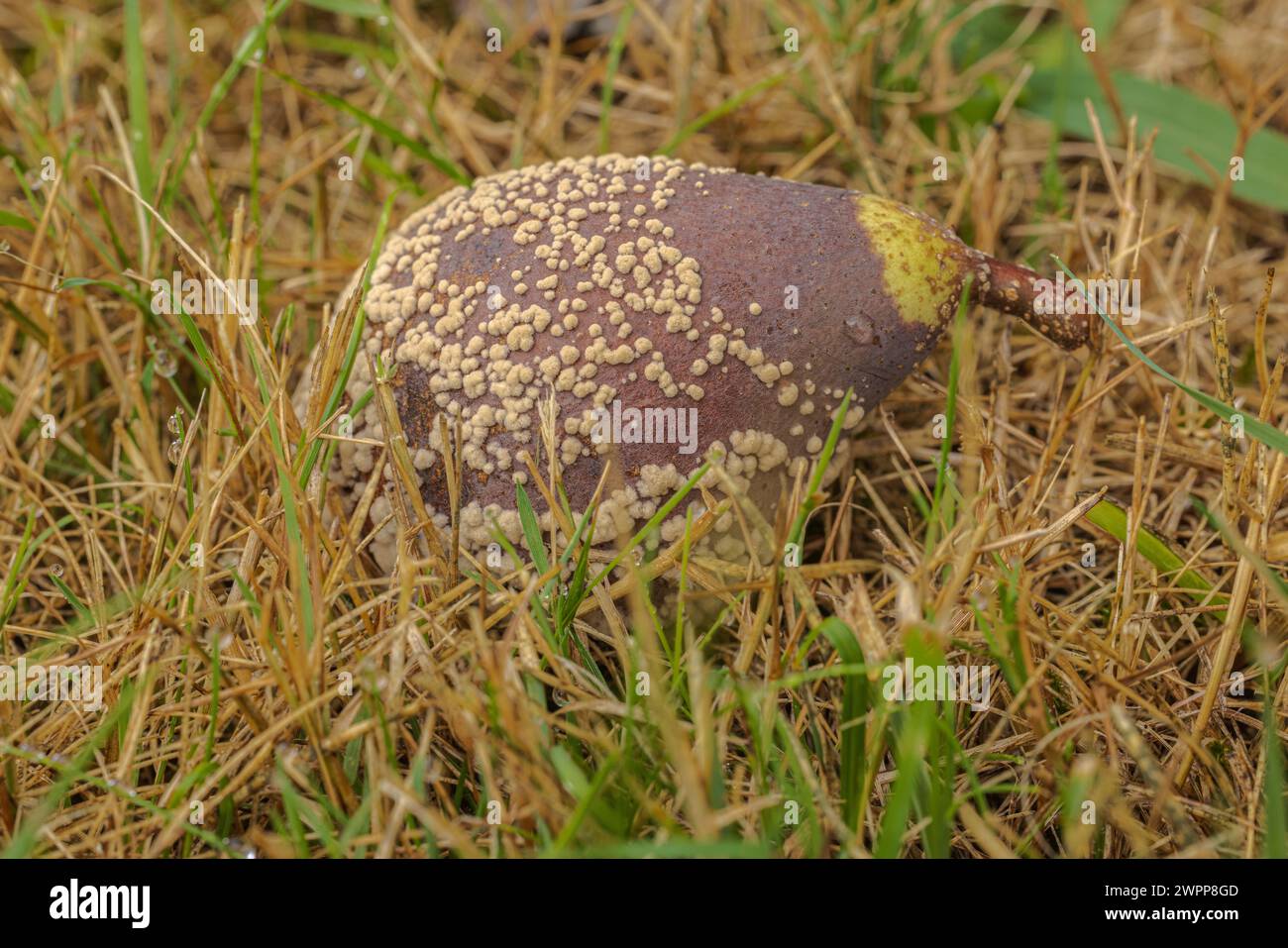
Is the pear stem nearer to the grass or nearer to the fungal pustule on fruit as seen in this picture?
the fungal pustule on fruit

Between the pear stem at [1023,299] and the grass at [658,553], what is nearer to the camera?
the grass at [658,553]

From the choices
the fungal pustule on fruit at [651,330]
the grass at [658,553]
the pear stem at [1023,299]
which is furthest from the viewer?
the pear stem at [1023,299]

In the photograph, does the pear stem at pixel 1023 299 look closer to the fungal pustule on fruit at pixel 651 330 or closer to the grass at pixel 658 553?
the fungal pustule on fruit at pixel 651 330

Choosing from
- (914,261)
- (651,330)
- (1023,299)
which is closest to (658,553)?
(651,330)

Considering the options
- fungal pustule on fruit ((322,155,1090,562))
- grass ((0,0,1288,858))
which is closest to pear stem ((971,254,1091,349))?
fungal pustule on fruit ((322,155,1090,562))

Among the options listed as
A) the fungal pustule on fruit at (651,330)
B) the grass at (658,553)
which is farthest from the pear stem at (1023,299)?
the grass at (658,553)
